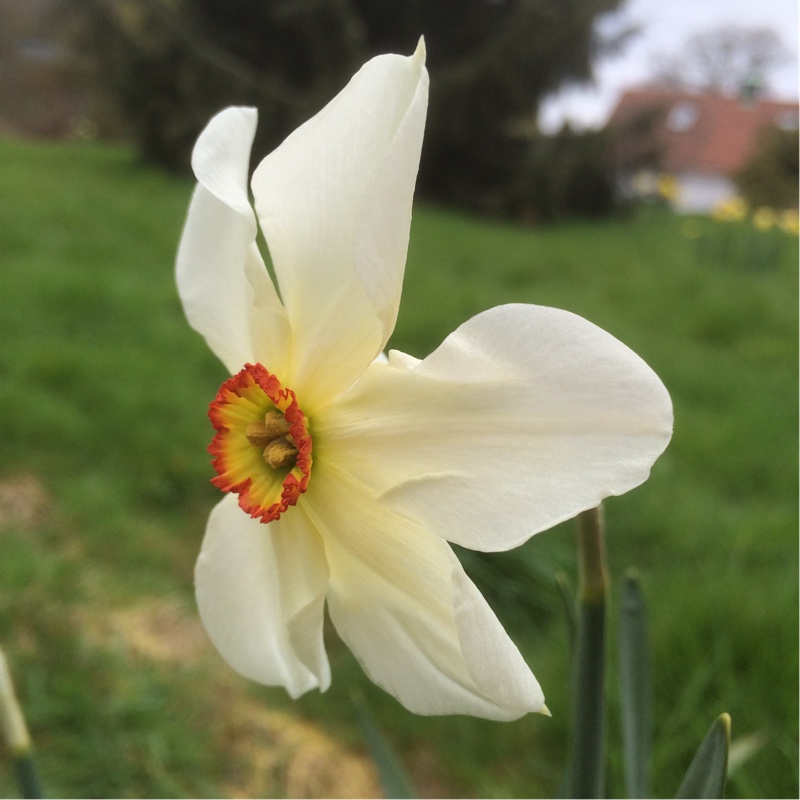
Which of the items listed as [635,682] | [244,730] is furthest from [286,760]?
[635,682]

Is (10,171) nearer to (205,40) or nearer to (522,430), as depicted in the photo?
(205,40)

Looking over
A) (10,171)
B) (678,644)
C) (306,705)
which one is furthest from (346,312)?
(10,171)

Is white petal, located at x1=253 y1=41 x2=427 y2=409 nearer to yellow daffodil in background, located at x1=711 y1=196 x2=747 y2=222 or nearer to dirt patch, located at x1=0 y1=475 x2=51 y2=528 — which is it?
dirt patch, located at x1=0 y1=475 x2=51 y2=528

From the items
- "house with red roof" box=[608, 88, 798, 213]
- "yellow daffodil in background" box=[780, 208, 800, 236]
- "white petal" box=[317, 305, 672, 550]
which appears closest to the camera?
"white petal" box=[317, 305, 672, 550]

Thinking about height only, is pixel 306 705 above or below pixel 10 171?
below

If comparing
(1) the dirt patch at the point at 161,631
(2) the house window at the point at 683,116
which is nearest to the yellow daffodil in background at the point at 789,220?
(2) the house window at the point at 683,116

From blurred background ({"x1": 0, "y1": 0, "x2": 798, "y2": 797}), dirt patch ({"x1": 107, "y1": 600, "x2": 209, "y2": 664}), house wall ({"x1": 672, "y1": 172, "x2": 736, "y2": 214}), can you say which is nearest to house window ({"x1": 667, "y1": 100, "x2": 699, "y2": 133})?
house wall ({"x1": 672, "y1": 172, "x2": 736, "y2": 214})

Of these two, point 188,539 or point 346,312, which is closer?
point 346,312

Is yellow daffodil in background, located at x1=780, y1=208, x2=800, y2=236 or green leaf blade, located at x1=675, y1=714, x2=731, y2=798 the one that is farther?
yellow daffodil in background, located at x1=780, y1=208, x2=800, y2=236
